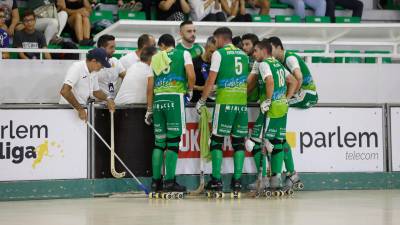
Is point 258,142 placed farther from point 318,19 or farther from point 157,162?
point 318,19

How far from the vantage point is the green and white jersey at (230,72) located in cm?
1266

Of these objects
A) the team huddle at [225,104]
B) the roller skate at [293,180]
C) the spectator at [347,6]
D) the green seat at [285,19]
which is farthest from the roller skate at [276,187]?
the spectator at [347,6]

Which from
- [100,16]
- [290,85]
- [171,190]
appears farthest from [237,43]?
[100,16]

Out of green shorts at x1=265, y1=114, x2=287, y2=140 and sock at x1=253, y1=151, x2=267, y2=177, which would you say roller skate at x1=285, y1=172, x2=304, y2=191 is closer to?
sock at x1=253, y1=151, x2=267, y2=177

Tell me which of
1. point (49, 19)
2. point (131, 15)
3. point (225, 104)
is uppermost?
point (131, 15)

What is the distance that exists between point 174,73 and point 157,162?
1238 mm

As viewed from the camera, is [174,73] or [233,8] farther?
[233,8]

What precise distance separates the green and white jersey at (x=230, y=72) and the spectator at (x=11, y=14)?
5.36 m

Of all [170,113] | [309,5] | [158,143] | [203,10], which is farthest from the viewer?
[309,5]

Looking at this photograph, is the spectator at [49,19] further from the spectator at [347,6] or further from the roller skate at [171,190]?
the spectator at [347,6]

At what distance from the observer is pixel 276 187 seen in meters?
13.0

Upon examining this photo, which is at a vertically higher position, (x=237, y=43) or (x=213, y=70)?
(x=237, y=43)

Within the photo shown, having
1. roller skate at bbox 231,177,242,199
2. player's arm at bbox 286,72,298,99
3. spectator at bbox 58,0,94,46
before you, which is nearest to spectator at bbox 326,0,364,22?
spectator at bbox 58,0,94,46

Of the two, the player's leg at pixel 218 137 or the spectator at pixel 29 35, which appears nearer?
the player's leg at pixel 218 137
